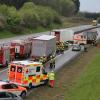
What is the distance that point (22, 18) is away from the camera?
11175cm

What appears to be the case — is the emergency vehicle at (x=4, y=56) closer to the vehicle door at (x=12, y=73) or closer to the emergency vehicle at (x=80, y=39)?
the vehicle door at (x=12, y=73)

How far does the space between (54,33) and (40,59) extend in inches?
947

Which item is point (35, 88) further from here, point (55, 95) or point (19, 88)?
point (19, 88)

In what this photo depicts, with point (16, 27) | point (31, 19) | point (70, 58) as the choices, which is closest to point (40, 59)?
point (70, 58)

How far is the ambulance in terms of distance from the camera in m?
31.5

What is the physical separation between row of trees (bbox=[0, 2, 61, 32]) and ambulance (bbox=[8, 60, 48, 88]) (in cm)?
6344

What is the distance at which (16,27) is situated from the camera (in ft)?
333

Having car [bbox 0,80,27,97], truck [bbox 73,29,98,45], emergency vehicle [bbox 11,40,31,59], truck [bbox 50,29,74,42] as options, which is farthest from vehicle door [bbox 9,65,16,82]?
truck [bbox 73,29,98,45]

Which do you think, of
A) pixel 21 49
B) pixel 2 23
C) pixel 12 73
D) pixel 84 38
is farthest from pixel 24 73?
pixel 2 23

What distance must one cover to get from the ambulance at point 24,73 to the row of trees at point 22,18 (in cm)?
6344

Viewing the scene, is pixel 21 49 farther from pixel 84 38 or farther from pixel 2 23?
pixel 2 23

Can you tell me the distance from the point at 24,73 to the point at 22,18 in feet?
266

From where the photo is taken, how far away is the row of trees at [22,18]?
101 metres

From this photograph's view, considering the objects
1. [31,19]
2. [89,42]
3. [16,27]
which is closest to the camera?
[89,42]
